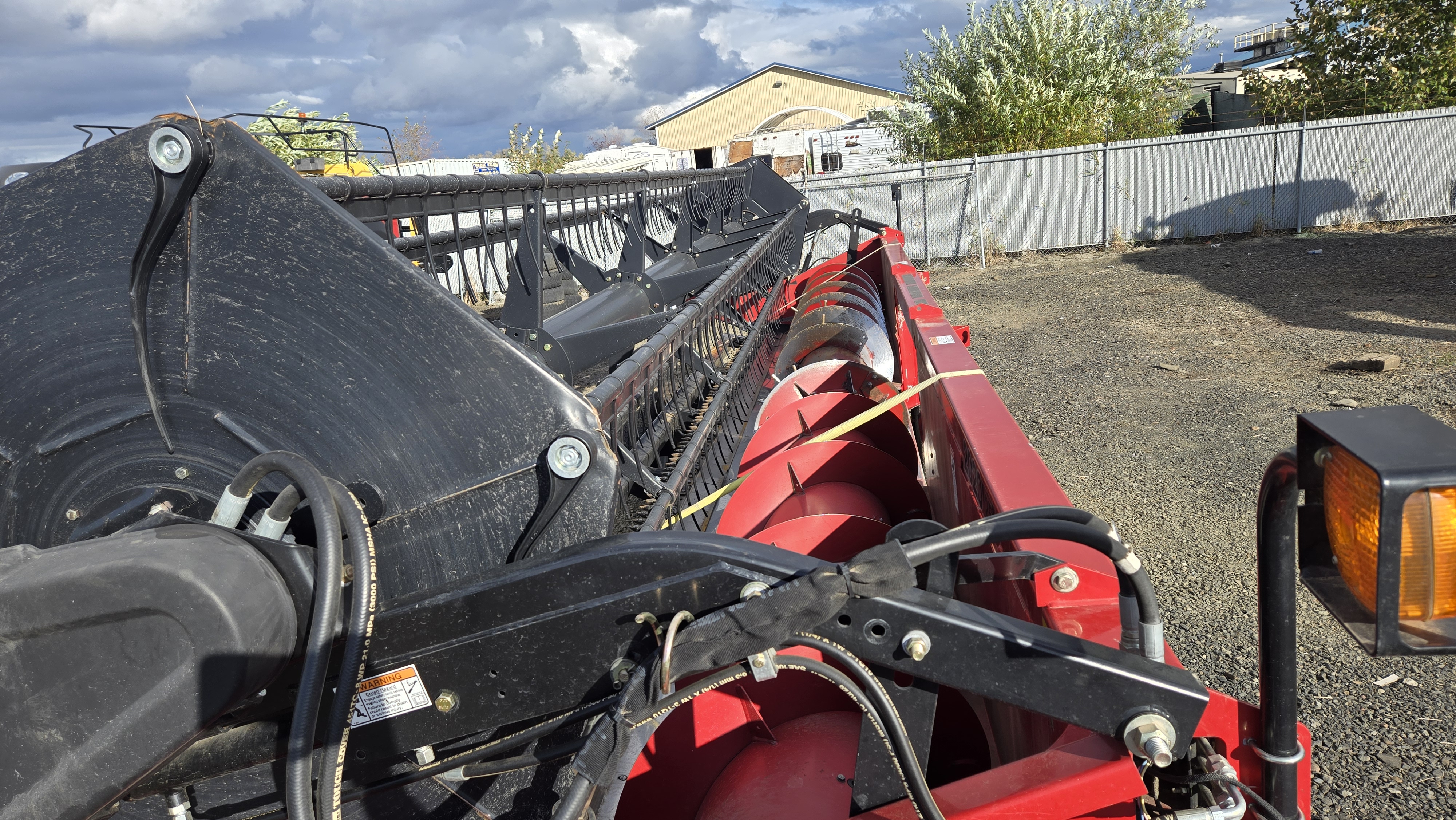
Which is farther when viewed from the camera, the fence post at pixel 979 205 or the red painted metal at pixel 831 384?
the fence post at pixel 979 205

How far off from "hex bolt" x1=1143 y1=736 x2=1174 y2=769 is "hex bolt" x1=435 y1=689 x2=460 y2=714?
0.93 metres

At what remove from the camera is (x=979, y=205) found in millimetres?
15812

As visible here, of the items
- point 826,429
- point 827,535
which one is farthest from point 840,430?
point 826,429

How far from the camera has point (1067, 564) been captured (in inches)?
57.4

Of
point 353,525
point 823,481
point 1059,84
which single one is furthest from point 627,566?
point 1059,84

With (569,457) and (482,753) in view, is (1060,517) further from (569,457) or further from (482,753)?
(482,753)

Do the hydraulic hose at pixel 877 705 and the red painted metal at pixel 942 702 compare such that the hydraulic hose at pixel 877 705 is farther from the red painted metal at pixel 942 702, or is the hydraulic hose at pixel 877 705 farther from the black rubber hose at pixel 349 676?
the black rubber hose at pixel 349 676

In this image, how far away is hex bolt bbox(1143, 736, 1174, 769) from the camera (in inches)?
44.7

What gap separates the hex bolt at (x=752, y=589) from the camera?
1164mm

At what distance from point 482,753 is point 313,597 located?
13.5 inches

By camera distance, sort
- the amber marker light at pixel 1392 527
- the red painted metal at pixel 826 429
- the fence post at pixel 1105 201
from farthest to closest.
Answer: the fence post at pixel 1105 201, the red painted metal at pixel 826 429, the amber marker light at pixel 1392 527

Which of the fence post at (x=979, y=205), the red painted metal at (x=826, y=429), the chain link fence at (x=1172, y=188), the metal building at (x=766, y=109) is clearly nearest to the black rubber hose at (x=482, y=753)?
the red painted metal at (x=826, y=429)

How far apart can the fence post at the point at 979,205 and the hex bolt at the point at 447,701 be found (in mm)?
15176

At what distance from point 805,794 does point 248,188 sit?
1.38 meters
